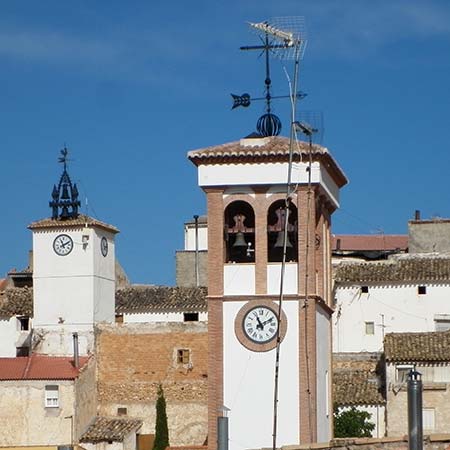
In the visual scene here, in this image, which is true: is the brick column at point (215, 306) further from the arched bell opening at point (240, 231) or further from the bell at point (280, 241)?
the bell at point (280, 241)

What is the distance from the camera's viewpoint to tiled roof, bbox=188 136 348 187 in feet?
118

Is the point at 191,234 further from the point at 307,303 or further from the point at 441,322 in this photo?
the point at 307,303

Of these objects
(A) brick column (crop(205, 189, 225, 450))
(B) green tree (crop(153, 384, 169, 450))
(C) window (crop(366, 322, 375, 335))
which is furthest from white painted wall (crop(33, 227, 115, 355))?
(A) brick column (crop(205, 189, 225, 450))

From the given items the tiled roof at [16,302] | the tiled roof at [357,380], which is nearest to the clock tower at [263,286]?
the tiled roof at [357,380]

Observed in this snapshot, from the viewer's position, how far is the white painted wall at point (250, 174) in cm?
3625

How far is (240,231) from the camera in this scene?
36.8m

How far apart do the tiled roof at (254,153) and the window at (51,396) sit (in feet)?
61.2

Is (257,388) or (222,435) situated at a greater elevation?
(257,388)

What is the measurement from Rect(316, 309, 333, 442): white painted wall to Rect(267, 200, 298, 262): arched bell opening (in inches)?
60.5

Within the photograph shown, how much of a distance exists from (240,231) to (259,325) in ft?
7.50

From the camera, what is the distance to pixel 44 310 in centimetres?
5762

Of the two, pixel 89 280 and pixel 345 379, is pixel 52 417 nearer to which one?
pixel 89 280

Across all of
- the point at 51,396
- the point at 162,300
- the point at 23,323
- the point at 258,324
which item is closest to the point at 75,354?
the point at 51,396

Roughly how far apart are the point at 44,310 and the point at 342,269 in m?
13.9
